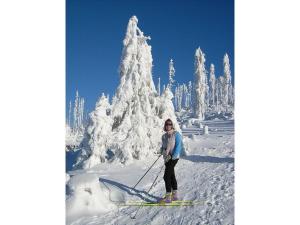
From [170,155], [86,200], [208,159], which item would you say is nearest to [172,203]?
[170,155]

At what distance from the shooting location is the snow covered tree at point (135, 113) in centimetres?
1355

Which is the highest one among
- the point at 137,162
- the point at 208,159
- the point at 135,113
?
the point at 135,113

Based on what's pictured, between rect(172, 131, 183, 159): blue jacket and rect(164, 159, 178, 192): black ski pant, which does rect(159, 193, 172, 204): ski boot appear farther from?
rect(172, 131, 183, 159): blue jacket

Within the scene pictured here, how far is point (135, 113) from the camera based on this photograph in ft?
47.1

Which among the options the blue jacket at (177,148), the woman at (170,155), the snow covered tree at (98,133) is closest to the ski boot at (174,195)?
the woman at (170,155)

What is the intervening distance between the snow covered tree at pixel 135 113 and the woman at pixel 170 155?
14.8ft

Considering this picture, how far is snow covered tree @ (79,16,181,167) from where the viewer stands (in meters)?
13.5

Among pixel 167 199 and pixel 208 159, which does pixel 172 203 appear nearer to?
pixel 167 199

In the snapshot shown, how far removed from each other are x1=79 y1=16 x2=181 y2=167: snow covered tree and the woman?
4.51 meters

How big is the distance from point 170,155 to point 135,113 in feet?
19.1

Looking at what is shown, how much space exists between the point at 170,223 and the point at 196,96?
751 inches

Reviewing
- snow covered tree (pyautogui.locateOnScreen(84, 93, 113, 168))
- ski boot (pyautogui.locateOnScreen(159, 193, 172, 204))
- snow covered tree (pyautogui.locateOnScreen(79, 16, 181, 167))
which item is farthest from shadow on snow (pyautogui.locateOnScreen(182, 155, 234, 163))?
snow covered tree (pyautogui.locateOnScreen(84, 93, 113, 168))

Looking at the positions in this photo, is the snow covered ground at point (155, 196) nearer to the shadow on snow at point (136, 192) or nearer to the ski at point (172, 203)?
the shadow on snow at point (136, 192)
